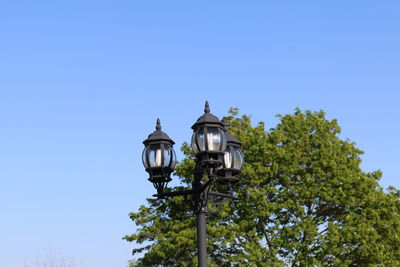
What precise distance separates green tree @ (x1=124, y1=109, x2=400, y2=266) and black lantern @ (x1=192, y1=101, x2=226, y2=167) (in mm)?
18987

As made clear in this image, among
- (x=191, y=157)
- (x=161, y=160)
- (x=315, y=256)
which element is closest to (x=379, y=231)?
(x=315, y=256)

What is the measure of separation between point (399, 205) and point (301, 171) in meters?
5.45

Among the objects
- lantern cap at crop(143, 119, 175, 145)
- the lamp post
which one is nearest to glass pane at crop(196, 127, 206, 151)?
the lamp post

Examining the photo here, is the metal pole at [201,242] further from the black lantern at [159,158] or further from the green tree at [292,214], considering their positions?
the green tree at [292,214]

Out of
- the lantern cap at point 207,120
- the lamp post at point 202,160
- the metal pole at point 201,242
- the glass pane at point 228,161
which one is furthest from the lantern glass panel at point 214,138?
the glass pane at point 228,161

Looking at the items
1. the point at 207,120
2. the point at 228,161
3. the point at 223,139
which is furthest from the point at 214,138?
the point at 228,161

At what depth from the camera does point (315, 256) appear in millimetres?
28688

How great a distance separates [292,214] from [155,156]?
20723 mm

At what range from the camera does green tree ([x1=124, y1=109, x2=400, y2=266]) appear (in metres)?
28.8

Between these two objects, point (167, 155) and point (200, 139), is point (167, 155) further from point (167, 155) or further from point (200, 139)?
point (200, 139)

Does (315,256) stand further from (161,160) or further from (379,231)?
(161,160)

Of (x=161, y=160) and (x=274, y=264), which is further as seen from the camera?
(x=274, y=264)

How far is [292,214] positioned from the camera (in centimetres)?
3036

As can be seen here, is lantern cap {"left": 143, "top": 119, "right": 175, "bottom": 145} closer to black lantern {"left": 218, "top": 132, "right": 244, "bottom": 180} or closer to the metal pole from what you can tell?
black lantern {"left": 218, "top": 132, "right": 244, "bottom": 180}
